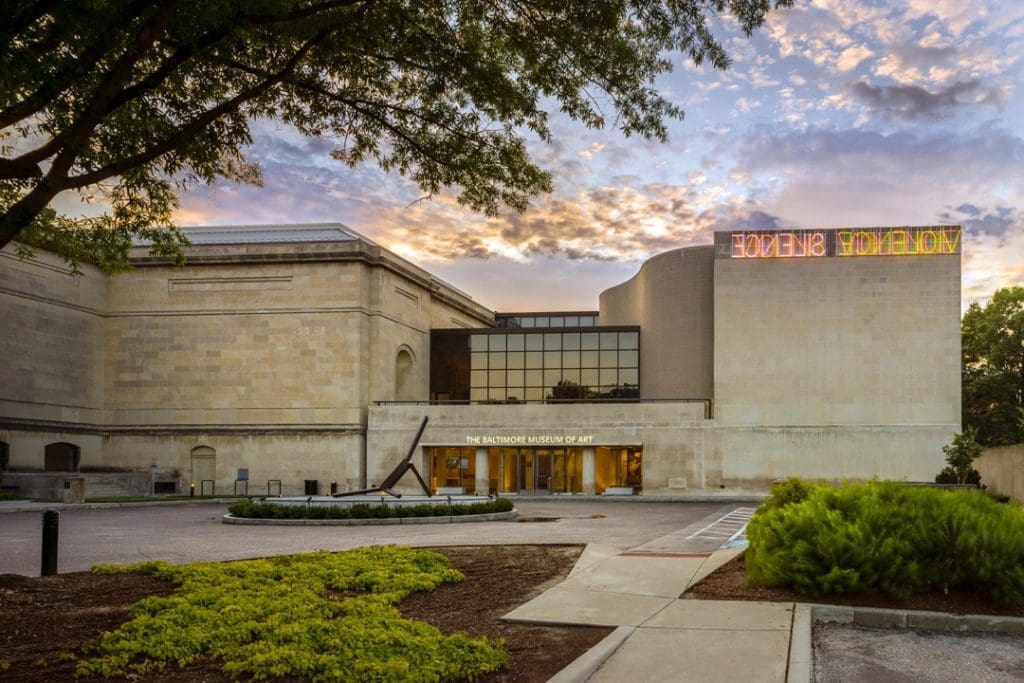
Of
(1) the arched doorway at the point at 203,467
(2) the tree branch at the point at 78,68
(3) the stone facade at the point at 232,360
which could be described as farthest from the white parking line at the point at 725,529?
(1) the arched doorway at the point at 203,467

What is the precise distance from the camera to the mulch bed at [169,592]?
796cm

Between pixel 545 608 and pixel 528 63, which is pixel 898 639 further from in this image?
pixel 528 63

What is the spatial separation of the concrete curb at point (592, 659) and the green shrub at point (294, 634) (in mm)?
736

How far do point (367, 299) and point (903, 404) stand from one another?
98.3ft

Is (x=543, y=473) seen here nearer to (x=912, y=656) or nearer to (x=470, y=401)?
(x=470, y=401)

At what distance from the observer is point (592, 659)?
25.6ft

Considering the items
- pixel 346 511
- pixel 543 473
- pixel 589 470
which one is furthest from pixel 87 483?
pixel 589 470

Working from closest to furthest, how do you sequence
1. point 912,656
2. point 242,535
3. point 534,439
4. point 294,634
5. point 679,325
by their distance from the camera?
point 912,656
point 294,634
point 242,535
point 534,439
point 679,325

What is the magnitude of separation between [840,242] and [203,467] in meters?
38.0

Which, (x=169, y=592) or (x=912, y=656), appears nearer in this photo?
(x=912, y=656)

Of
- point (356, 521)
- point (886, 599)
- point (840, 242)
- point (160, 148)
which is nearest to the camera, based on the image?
point (886, 599)

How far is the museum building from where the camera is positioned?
1807 inches

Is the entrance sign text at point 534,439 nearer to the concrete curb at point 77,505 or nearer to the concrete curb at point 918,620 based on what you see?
the concrete curb at point 77,505

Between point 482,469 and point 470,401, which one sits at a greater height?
point 470,401
